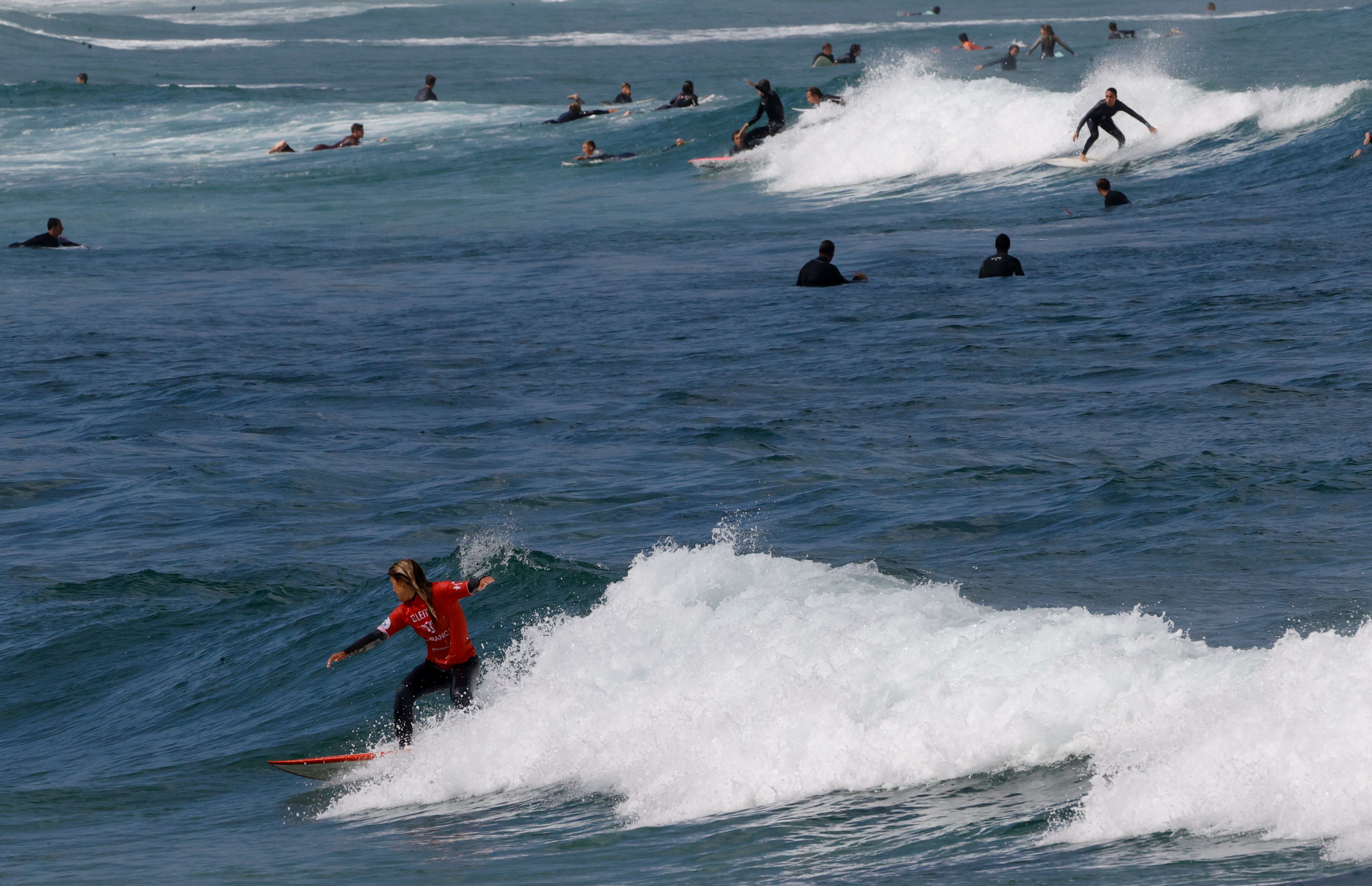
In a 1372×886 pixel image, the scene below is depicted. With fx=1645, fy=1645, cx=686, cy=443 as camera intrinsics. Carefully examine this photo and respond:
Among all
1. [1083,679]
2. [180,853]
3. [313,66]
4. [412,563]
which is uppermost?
[313,66]

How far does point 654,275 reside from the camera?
81.0ft

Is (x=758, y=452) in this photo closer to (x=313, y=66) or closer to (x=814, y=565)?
(x=814, y=565)

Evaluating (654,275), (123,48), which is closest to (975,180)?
(654,275)

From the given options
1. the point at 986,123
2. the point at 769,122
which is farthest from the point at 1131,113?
the point at 769,122

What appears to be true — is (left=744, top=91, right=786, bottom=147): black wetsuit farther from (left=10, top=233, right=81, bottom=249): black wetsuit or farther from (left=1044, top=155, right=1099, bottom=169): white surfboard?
(left=10, top=233, right=81, bottom=249): black wetsuit

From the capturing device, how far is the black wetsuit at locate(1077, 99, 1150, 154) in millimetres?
30922

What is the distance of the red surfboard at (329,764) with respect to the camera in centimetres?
935

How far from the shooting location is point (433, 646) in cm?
948

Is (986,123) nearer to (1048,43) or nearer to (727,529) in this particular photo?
(1048,43)

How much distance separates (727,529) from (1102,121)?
72.0 feet

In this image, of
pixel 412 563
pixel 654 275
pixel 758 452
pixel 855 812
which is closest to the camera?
pixel 855 812

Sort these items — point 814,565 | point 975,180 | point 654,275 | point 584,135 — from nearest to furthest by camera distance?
point 814,565
point 654,275
point 975,180
point 584,135

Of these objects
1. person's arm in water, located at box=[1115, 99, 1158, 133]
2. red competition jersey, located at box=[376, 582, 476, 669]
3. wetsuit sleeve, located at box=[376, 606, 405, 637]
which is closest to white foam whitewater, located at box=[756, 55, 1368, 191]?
person's arm in water, located at box=[1115, 99, 1158, 133]

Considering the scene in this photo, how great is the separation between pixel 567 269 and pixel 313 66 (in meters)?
45.5
